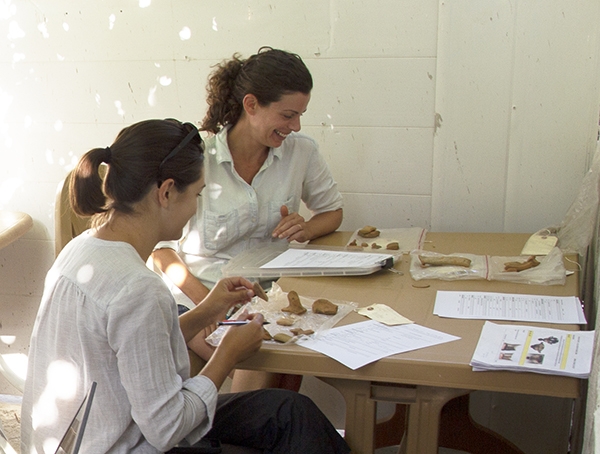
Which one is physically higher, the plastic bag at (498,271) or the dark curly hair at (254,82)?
the dark curly hair at (254,82)

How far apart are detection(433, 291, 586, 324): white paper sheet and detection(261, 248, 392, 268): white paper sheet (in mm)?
255

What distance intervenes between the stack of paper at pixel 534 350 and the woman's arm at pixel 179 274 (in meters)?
0.94

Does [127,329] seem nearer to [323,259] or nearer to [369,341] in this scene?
[369,341]

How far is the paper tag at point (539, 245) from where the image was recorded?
2.08 meters

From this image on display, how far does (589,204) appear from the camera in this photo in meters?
2.15

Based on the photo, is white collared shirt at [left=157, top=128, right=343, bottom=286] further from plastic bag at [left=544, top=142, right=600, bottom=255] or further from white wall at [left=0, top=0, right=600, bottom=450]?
plastic bag at [left=544, top=142, right=600, bottom=255]

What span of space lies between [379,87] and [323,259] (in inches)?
32.5

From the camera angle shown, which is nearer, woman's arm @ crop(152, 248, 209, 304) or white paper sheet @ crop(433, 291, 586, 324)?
white paper sheet @ crop(433, 291, 586, 324)

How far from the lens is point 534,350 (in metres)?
1.38

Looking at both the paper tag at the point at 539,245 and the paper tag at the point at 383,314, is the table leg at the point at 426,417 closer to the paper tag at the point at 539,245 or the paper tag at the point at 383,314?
the paper tag at the point at 383,314

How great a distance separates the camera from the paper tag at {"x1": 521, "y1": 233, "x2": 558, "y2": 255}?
2082mm

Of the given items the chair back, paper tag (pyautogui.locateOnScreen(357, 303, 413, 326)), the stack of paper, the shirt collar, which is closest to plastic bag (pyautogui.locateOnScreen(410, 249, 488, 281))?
paper tag (pyautogui.locateOnScreen(357, 303, 413, 326))

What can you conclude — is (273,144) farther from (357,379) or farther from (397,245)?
(357,379)

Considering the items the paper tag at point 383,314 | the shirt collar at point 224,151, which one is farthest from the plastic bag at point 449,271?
the shirt collar at point 224,151
